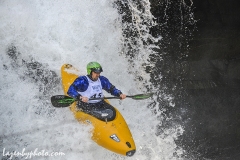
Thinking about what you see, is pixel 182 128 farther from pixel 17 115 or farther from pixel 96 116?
pixel 17 115

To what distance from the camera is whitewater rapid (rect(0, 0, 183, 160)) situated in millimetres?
6398

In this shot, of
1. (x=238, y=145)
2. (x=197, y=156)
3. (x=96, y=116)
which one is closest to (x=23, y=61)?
(x=96, y=116)

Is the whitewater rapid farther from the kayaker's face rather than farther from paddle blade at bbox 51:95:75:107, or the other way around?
the kayaker's face

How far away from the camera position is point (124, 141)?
5828 mm

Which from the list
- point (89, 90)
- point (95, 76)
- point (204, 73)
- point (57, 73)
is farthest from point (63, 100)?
point (204, 73)

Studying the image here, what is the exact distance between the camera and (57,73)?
7629 millimetres

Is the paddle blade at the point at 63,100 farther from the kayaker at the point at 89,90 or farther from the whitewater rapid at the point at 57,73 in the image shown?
the whitewater rapid at the point at 57,73

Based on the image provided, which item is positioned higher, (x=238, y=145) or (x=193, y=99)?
(x=193, y=99)

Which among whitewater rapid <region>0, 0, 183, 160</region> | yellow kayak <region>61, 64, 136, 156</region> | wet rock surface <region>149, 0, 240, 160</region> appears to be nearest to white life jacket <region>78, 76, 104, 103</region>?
yellow kayak <region>61, 64, 136, 156</region>

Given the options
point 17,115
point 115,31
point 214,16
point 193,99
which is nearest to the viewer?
point 17,115

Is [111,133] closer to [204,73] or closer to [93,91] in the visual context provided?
[93,91]

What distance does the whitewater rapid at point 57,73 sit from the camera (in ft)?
21.0

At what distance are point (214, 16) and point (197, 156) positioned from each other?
467cm

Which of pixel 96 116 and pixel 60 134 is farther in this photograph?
pixel 60 134
